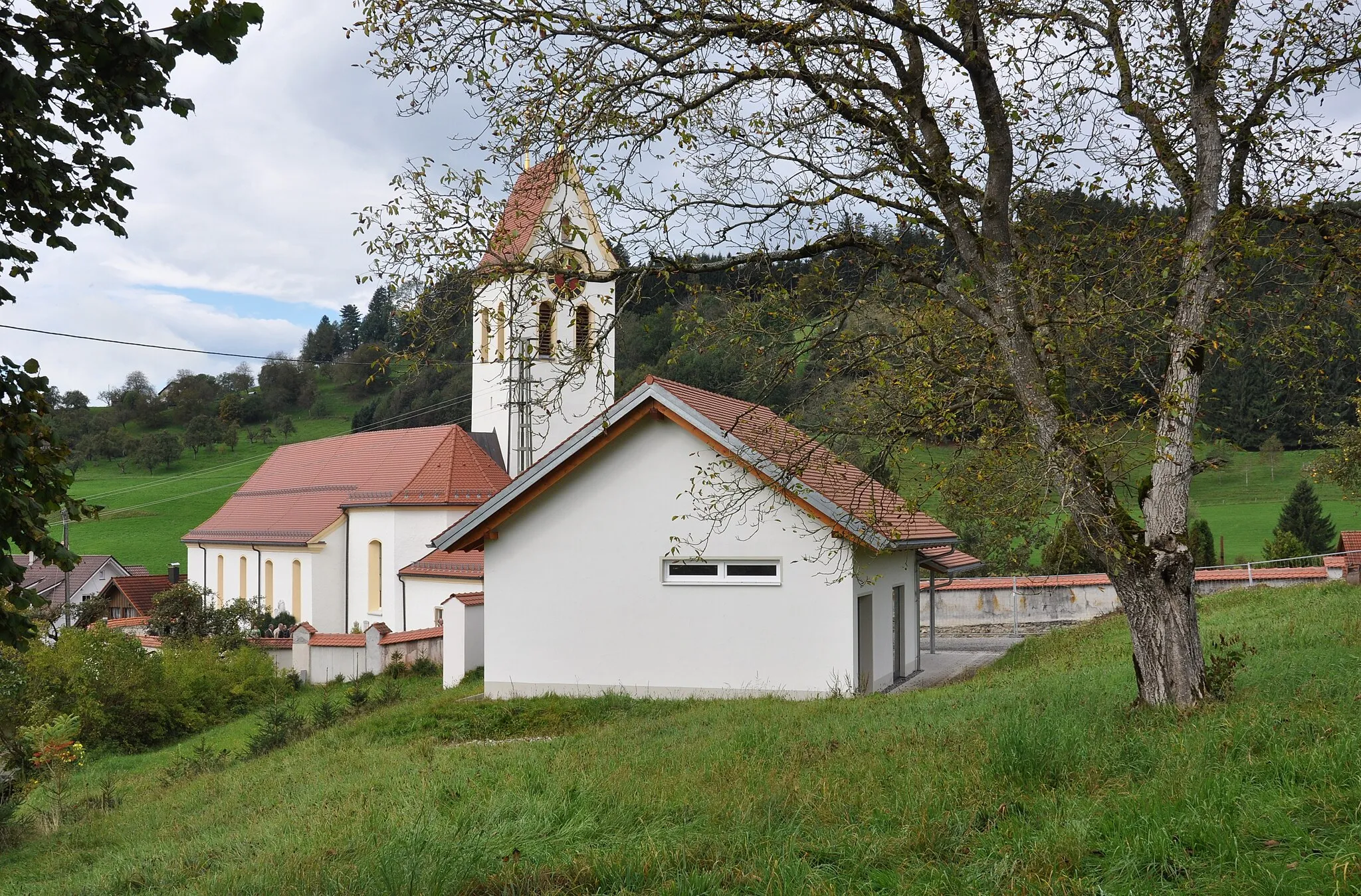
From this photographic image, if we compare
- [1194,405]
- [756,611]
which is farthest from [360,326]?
[1194,405]

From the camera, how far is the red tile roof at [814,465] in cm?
952

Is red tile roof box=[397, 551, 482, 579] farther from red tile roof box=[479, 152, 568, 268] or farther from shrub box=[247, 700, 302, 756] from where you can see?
red tile roof box=[479, 152, 568, 268]

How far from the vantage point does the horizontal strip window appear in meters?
17.4

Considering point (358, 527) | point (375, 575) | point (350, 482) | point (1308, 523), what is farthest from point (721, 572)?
point (1308, 523)

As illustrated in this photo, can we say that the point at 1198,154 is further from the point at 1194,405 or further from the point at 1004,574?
the point at 1004,574

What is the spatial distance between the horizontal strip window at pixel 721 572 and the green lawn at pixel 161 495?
56.6 meters

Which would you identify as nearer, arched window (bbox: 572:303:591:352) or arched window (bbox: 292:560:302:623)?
arched window (bbox: 572:303:591:352)

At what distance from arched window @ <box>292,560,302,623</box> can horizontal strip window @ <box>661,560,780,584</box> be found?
1149 inches

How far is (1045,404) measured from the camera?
842cm

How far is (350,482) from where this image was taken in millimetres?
43938

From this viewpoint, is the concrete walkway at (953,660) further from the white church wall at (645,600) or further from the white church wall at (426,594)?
the white church wall at (426,594)

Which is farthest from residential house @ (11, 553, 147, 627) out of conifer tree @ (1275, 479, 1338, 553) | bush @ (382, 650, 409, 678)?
conifer tree @ (1275, 479, 1338, 553)

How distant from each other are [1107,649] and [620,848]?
454 inches

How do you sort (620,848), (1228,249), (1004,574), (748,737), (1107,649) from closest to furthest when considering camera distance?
(620,848) → (1228,249) → (748,737) → (1107,649) → (1004,574)
